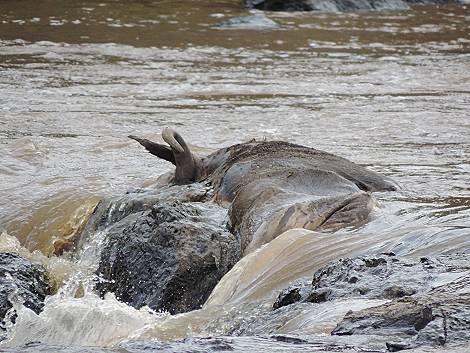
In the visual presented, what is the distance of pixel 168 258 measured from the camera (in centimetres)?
549

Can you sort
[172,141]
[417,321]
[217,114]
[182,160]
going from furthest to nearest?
[217,114] → [182,160] → [172,141] → [417,321]

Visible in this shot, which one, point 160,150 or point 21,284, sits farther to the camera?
point 160,150

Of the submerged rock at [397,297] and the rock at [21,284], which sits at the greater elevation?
the submerged rock at [397,297]

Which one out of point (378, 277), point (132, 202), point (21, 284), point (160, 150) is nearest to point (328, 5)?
point (160, 150)

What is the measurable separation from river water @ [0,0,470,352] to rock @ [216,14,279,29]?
0.23 m

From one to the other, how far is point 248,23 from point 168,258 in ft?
36.1

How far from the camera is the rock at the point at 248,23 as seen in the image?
15969mm

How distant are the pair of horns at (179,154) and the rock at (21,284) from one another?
146cm

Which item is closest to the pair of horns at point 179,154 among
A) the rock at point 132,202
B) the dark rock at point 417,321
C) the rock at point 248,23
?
the rock at point 132,202

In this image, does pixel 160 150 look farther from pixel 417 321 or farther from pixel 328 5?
pixel 328 5

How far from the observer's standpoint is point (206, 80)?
12070mm

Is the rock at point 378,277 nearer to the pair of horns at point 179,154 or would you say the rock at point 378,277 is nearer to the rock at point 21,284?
the rock at point 21,284

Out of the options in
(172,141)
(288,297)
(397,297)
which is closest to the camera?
(397,297)

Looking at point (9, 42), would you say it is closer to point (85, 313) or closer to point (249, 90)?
point (249, 90)
